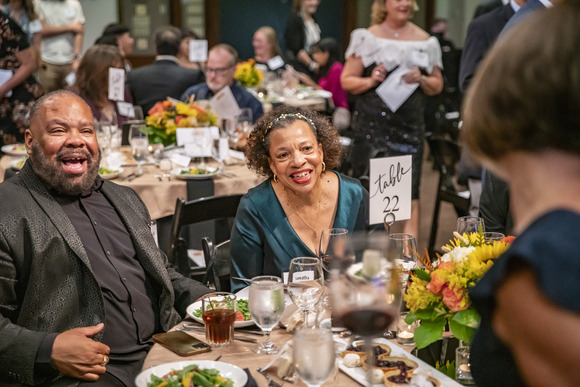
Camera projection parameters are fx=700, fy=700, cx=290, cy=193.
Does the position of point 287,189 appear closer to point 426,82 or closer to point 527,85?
point 527,85

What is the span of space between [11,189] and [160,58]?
4.54 m

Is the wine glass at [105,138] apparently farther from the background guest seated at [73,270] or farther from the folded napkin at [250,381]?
the folded napkin at [250,381]

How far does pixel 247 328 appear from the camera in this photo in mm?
2018

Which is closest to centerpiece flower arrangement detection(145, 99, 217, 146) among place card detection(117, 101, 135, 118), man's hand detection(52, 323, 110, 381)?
place card detection(117, 101, 135, 118)

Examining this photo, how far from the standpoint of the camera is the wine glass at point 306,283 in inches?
72.5

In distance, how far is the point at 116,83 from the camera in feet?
17.1

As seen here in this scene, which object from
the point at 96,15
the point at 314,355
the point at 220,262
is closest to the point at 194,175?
the point at 220,262

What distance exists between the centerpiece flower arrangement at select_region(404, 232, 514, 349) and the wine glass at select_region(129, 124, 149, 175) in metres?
2.83

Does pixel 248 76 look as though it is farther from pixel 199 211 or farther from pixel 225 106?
pixel 199 211

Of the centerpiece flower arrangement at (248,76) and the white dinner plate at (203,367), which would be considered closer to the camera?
the white dinner plate at (203,367)

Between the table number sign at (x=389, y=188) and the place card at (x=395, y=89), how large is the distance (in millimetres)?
2204

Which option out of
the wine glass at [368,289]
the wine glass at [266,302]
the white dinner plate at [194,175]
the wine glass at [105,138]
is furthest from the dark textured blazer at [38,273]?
the wine glass at [105,138]

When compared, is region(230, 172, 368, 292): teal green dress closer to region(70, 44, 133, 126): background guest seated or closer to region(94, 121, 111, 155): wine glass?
region(94, 121, 111, 155): wine glass

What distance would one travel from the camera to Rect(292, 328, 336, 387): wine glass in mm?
1339
